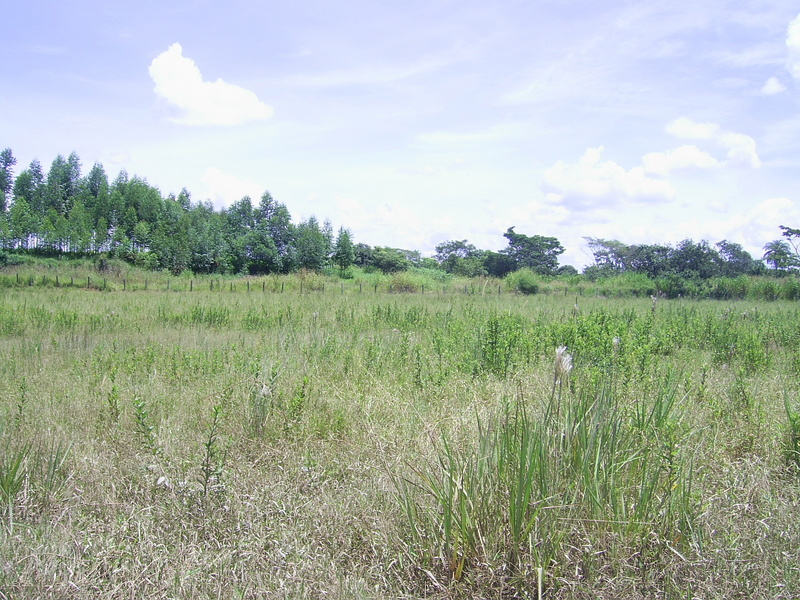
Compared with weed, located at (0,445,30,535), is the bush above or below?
above

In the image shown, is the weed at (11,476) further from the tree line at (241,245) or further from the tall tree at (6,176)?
the tall tree at (6,176)

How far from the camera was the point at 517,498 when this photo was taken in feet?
7.06

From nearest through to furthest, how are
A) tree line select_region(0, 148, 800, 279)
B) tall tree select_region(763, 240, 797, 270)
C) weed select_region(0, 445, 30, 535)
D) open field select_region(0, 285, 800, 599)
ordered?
open field select_region(0, 285, 800, 599) < weed select_region(0, 445, 30, 535) < tall tree select_region(763, 240, 797, 270) < tree line select_region(0, 148, 800, 279)

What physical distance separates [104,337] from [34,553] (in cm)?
675

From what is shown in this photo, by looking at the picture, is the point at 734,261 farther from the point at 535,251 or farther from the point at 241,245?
the point at 241,245

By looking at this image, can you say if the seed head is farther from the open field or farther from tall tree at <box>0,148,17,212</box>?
tall tree at <box>0,148,17,212</box>

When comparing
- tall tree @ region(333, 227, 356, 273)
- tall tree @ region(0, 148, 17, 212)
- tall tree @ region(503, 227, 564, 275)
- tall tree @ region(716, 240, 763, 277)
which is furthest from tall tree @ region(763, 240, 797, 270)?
tall tree @ region(0, 148, 17, 212)

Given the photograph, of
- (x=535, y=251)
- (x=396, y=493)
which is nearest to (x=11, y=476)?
(x=396, y=493)

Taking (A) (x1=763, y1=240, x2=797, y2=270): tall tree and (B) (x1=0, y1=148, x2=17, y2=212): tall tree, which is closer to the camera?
(A) (x1=763, y1=240, x2=797, y2=270): tall tree

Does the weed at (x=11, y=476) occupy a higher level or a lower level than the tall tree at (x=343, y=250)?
lower

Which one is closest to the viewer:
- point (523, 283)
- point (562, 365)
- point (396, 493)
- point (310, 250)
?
point (562, 365)

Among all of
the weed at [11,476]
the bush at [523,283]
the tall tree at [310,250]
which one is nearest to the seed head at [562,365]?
the weed at [11,476]

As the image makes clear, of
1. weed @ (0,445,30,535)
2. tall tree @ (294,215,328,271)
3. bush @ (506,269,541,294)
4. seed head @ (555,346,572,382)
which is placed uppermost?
tall tree @ (294,215,328,271)

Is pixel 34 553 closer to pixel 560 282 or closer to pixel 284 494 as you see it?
pixel 284 494
